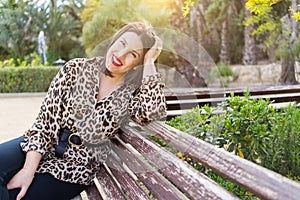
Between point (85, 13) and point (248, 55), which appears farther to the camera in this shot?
point (85, 13)

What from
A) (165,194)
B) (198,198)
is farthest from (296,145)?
(198,198)

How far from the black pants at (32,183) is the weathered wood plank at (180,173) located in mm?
352

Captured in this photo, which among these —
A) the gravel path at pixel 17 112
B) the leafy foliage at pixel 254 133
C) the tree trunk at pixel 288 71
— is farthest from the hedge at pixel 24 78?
the leafy foliage at pixel 254 133

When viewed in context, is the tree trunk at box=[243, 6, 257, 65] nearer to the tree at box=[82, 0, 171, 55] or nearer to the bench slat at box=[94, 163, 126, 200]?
the tree at box=[82, 0, 171, 55]

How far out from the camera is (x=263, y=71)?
14000mm

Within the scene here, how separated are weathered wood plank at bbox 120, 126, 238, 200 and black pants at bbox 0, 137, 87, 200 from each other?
0.35m

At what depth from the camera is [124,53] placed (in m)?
1.70

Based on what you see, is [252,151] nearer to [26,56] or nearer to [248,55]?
[248,55]

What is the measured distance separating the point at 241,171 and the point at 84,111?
0.90m

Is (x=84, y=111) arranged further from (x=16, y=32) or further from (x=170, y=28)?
(x=16, y=32)

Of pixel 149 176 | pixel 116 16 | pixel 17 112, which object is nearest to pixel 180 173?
pixel 149 176

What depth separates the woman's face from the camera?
1694 mm

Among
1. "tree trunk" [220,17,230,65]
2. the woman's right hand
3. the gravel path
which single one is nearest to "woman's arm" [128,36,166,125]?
→ the woman's right hand

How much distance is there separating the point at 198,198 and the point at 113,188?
76cm
